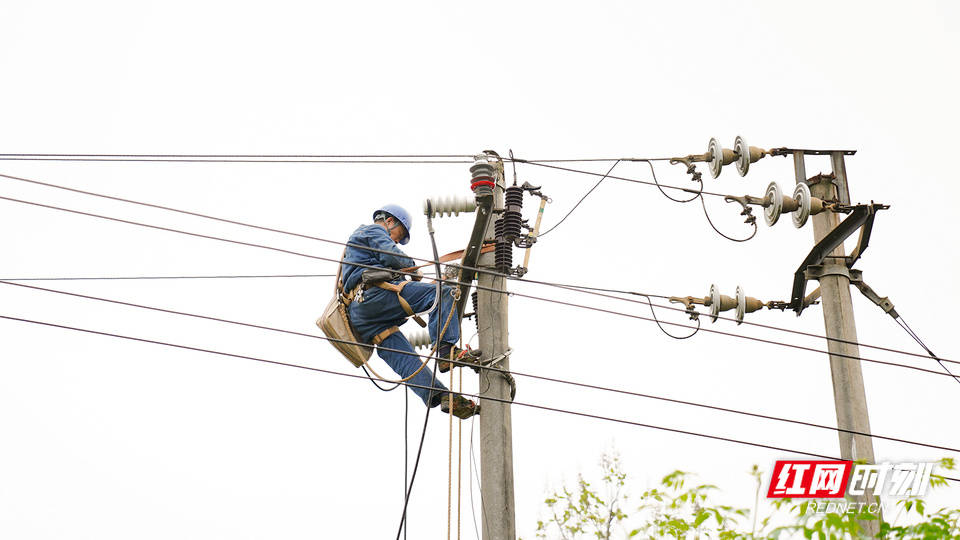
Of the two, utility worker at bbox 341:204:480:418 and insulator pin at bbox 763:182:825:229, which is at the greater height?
insulator pin at bbox 763:182:825:229

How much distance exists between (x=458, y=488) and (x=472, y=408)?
62cm

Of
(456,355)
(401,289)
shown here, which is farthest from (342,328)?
(456,355)

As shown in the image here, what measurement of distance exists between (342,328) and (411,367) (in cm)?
73

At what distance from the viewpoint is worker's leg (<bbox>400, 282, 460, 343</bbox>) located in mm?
9250

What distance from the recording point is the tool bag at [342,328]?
992 centimetres

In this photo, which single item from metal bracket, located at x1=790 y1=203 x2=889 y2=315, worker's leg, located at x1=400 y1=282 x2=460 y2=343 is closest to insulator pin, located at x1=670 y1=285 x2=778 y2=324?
metal bracket, located at x1=790 y1=203 x2=889 y2=315

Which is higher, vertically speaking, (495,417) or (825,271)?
(825,271)

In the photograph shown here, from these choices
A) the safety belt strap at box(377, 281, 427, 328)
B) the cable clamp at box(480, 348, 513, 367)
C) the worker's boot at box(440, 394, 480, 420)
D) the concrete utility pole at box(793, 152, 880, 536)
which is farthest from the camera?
the safety belt strap at box(377, 281, 427, 328)

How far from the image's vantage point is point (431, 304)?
9.67 meters

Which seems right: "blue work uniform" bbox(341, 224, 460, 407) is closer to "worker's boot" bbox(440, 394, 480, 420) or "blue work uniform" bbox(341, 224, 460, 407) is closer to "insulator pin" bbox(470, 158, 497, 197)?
"worker's boot" bbox(440, 394, 480, 420)

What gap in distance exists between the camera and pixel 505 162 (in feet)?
30.4

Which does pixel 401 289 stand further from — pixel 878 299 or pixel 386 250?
pixel 878 299

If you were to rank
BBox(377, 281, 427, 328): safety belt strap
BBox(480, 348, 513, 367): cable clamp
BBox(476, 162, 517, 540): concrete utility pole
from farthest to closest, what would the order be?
BBox(377, 281, 427, 328): safety belt strap → BBox(480, 348, 513, 367): cable clamp → BBox(476, 162, 517, 540): concrete utility pole

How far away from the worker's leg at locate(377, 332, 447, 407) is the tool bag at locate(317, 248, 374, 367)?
0.16 metres
